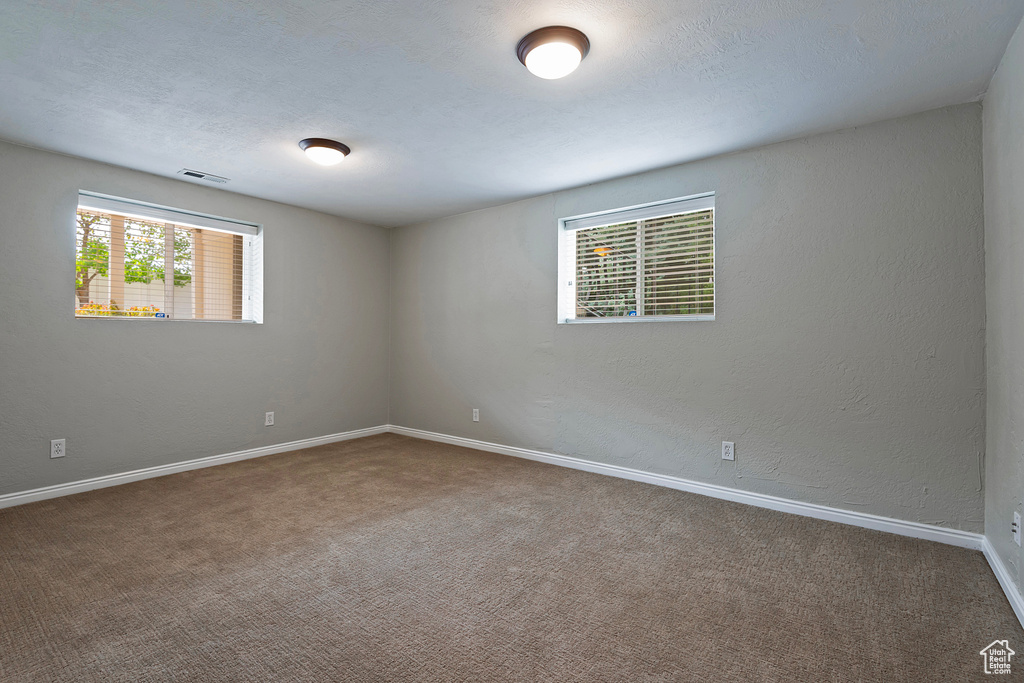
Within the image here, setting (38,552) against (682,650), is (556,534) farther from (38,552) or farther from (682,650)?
(38,552)

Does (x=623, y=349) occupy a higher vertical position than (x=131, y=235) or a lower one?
lower

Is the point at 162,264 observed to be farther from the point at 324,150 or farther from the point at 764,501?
the point at 764,501

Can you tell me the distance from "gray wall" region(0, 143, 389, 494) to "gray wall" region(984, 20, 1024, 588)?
4904 mm

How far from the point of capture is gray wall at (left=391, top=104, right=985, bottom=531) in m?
2.58

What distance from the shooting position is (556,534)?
8.81ft

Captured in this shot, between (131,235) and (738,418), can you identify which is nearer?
(738,418)

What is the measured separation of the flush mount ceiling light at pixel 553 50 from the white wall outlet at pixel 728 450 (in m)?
2.50

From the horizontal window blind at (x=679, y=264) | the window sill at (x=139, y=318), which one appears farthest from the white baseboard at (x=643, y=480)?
the horizontal window blind at (x=679, y=264)

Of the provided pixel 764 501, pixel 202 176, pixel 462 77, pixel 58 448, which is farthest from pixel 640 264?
pixel 58 448

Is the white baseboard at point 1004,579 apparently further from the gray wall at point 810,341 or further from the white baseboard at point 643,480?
the gray wall at point 810,341

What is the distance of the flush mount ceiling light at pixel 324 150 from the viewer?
310 cm

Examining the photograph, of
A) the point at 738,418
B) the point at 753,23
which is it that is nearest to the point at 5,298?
the point at 753,23

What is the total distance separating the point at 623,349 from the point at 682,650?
2.39 m

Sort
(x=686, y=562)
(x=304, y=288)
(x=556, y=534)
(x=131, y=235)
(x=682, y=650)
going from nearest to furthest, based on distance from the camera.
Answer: (x=682, y=650), (x=686, y=562), (x=556, y=534), (x=131, y=235), (x=304, y=288)
